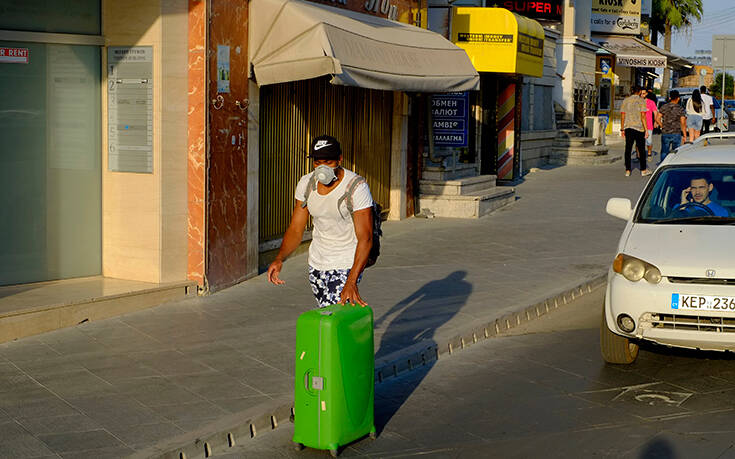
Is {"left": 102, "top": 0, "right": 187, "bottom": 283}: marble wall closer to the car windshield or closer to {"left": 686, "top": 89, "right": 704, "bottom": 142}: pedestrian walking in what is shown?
the car windshield

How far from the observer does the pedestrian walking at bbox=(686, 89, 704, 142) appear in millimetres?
23516

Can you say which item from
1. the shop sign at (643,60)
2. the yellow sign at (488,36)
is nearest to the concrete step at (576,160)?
the yellow sign at (488,36)

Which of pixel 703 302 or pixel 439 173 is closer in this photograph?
pixel 703 302

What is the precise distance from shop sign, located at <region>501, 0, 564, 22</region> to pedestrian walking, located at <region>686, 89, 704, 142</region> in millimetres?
5617

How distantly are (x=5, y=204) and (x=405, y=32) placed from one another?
6.08m

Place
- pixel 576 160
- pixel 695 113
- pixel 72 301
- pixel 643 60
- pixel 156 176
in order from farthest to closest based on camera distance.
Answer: pixel 643 60 → pixel 576 160 → pixel 695 113 → pixel 156 176 → pixel 72 301

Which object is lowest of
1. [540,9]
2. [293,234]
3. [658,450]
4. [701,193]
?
[658,450]

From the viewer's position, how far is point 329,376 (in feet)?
19.6

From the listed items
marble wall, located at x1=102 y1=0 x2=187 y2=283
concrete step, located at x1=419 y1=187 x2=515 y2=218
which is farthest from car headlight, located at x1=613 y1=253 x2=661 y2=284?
concrete step, located at x1=419 y1=187 x2=515 y2=218

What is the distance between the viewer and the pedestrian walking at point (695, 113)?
77.2ft

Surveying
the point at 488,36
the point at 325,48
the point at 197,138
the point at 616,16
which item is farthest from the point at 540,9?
the point at 197,138

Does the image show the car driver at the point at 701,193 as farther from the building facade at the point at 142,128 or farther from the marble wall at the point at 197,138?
the marble wall at the point at 197,138

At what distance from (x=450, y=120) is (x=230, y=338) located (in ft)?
30.3

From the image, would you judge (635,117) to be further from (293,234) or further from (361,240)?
(361,240)
